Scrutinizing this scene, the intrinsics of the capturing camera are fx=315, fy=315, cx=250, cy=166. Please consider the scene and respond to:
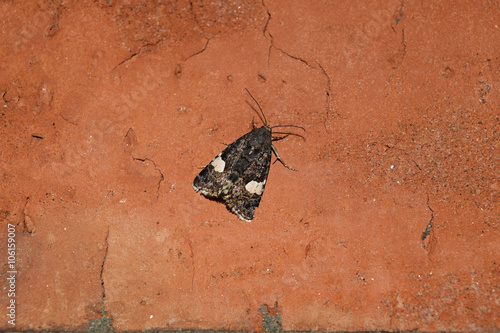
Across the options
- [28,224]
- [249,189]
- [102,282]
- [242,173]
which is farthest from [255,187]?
[28,224]

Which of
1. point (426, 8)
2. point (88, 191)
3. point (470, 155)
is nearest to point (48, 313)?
point (88, 191)

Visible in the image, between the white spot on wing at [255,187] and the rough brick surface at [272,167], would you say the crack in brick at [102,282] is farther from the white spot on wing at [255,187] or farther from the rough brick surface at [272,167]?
the white spot on wing at [255,187]

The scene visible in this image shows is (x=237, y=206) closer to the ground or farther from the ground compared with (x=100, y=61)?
closer to the ground

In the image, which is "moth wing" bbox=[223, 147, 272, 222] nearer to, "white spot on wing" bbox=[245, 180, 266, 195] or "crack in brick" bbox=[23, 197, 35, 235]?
"white spot on wing" bbox=[245, 180, 266, 195]

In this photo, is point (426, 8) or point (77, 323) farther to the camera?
point (426, 8)

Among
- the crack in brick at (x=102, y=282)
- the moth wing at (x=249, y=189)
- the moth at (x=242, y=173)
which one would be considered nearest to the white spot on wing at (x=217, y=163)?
the moth at (x=242, y=173)

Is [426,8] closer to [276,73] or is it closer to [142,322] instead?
[276,73]
